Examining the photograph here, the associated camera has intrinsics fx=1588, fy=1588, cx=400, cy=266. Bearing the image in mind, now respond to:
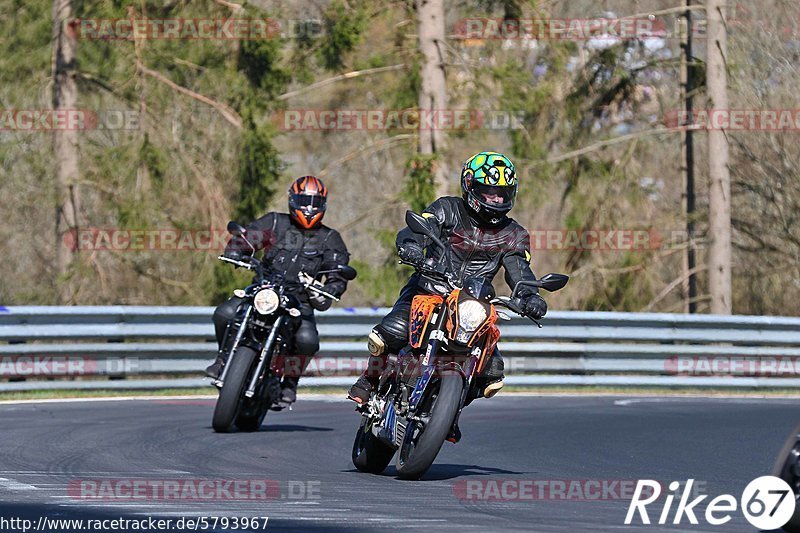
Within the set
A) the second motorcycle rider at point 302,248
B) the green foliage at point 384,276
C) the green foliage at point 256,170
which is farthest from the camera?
the green foliage at point 256,170

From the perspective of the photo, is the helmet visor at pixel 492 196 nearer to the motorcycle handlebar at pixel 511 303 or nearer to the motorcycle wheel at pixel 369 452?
the motorcycle handlebar at pixel 511 303

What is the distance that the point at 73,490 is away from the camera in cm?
795

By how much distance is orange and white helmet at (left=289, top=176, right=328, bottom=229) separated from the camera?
13.2m

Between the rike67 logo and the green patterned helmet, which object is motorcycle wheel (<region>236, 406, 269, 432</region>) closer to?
the green patterned helmet

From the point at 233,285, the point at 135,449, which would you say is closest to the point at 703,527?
the point at 135,449

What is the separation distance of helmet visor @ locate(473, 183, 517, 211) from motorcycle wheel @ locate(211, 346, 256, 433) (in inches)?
129

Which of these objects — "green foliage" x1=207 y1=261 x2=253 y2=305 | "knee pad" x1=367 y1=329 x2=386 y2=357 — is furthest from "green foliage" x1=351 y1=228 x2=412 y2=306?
"knee pad" x1=367 y1=329 x2=386 y2=357

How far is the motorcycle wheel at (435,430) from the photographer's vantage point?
28.2ft

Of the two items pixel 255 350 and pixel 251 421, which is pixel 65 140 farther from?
pixel 255 350

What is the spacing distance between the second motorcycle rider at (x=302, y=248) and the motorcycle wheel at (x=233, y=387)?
706 mm

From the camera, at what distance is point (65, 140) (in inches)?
1123

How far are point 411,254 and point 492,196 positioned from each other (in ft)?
2.42

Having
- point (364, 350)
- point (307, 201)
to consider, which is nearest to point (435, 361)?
point (307, 201)

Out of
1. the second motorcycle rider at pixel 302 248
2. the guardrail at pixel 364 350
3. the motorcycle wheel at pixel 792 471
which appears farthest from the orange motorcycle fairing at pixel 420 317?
the guardrail at pixel 364 350
